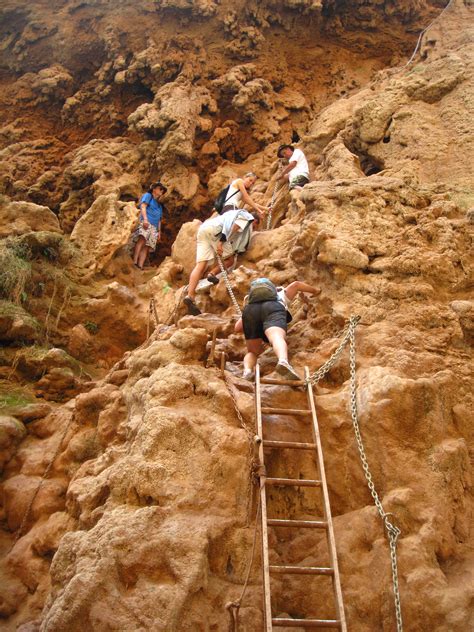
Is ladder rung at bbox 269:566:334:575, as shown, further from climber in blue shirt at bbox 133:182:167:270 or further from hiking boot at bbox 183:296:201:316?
climber in blue shirt at bbox 133:182:167:270

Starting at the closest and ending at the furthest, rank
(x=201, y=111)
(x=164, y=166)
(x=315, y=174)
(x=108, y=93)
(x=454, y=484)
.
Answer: (x=454, y=484) < (x=315, y=174) < (x=164, y=166) < (x=201, y=111) < (x=108, y=93)

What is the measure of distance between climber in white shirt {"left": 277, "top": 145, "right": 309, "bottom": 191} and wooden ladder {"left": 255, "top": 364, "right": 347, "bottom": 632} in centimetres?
519

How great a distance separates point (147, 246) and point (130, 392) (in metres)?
6.29

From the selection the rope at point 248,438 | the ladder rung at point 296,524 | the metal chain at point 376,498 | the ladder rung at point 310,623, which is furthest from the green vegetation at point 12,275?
the ladder rung at point 310,623

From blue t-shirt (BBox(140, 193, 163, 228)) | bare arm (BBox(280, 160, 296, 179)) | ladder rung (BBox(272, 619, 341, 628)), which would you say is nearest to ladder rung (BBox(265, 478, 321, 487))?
ladder rung (BBox(272, 619, 341, 628))

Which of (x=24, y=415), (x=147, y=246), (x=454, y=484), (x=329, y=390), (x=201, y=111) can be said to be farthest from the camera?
(x=201, y=111)

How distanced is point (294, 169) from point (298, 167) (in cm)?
8

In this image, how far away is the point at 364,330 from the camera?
19.6 ft

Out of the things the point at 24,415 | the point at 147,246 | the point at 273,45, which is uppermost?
the point at 273,45

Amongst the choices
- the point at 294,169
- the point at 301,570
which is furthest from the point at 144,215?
the point at 301,570

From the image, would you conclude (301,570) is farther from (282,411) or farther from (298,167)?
(298,167)

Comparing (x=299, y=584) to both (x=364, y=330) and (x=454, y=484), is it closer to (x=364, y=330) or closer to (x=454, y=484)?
(x=454, y=484)

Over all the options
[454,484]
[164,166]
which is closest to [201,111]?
[164,166]

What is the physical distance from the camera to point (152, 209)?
1151 cm
